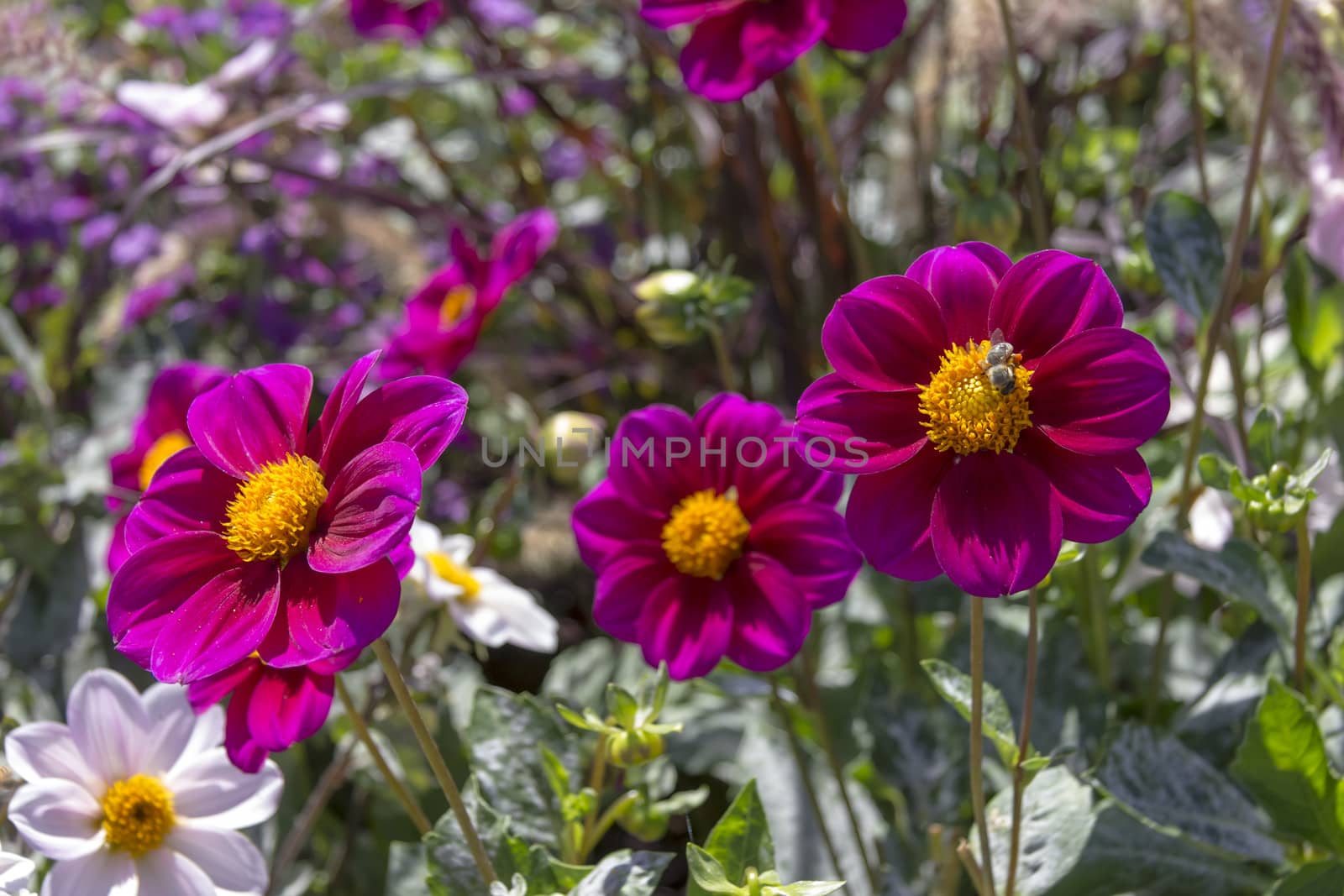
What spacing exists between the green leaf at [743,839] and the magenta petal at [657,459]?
15cm

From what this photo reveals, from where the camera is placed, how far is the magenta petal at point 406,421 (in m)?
0.46

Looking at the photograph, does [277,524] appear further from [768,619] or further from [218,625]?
[768,619]

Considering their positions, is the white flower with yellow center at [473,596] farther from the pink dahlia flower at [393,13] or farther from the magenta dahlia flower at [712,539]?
the pink dahlia flower at [393,13]

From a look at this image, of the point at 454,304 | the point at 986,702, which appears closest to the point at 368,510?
the point at 986,702

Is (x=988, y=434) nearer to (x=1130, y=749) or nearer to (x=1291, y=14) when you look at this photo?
(x=1130, y=749)

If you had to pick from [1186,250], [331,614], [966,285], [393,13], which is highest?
[393,13]

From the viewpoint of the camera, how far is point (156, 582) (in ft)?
1.62

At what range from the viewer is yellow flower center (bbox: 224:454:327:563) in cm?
48

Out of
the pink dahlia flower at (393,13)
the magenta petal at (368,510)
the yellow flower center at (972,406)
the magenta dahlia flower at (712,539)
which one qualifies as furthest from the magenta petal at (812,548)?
the pink dahlia flower at (393,13)

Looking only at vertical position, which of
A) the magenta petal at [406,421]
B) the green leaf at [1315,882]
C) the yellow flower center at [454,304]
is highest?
the yellow flower center at [454,304]

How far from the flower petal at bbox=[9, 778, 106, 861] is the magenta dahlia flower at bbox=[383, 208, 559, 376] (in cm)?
31

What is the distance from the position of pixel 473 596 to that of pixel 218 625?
25 centimetres

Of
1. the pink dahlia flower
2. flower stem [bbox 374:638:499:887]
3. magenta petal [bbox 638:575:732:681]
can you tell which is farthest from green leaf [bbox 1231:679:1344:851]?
the pink dahlia flower

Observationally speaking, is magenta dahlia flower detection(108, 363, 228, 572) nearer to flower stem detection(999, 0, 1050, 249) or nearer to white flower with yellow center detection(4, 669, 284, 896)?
white flower with yellow center detection(4, 669, 284, 896)
